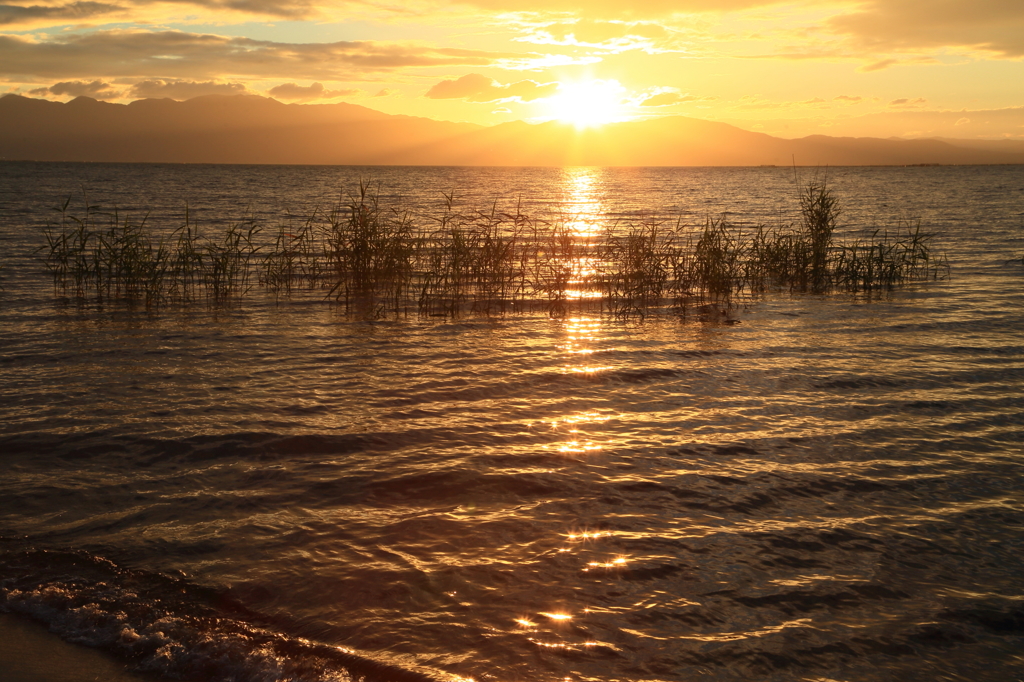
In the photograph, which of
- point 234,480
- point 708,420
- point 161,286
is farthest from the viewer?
point 161,286

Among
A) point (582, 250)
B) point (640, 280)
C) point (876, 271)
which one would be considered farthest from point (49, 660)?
point (582, 250)

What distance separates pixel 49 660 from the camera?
13.9 ft

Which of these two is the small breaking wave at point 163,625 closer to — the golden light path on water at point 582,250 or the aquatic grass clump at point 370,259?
the aquatic grass clump at point 370,259

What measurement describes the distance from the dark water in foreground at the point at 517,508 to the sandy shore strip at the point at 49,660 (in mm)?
142

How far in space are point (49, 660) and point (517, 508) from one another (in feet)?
12.1

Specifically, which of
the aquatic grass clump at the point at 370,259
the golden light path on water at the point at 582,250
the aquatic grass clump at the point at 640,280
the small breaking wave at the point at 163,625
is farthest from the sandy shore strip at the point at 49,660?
the golden light path on water at the point at 582,250

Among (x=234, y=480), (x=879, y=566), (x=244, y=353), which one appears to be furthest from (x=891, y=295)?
(x=234, y=480)

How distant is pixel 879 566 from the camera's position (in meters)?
5.52

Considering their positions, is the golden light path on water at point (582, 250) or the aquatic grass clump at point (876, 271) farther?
the aquatic grass clump at point (876, 271)

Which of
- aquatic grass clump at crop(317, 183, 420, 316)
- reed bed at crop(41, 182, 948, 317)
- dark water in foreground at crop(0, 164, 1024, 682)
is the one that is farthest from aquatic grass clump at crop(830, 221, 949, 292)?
aquatic grass clump at crop(317, 183, 420, 316)

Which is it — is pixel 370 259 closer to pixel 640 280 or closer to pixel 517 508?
pixel 640 280

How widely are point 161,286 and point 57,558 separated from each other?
12.2 meters

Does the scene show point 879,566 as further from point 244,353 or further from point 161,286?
point 161,286

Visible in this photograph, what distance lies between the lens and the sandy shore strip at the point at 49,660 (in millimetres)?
4090
